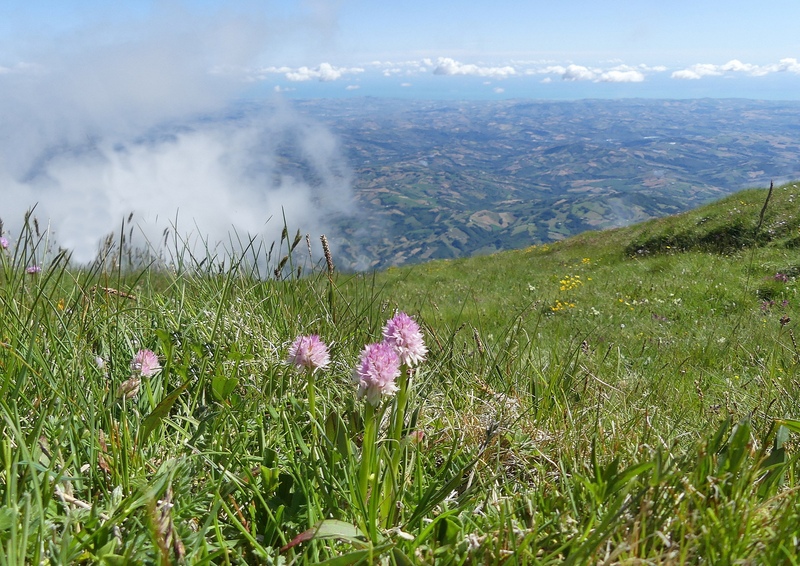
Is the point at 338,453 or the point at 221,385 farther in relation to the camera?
the point at 221,385

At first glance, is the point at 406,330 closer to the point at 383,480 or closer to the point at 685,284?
the point at 383,480

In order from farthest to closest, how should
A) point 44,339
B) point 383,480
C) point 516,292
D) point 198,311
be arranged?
point 516,292, point 198,311, point 44,339, point 383,480

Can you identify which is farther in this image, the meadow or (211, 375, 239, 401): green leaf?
(211, 375, 239, 401): green leaf

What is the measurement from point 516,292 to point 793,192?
43.9ft

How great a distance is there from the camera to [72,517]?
5.28 ft

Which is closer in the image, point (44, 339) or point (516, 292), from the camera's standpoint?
point (44, 339)

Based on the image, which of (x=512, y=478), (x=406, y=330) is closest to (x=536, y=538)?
(x=512, y=478)

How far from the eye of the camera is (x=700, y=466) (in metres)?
1.72

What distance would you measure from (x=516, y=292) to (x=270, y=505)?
15587mm

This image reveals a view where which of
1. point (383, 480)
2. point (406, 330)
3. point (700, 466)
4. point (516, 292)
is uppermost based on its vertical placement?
point (406, 330)

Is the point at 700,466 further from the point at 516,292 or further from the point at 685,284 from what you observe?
the point at 516,292

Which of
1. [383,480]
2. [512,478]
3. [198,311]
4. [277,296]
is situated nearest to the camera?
[383,480]

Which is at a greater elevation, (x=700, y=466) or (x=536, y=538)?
(x=700, y=466)

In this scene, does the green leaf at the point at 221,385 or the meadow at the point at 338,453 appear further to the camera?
the green leaf at the point at 221,385
